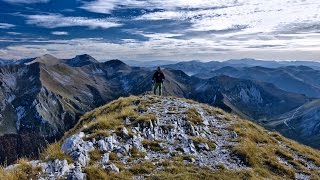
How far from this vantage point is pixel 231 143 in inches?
1183

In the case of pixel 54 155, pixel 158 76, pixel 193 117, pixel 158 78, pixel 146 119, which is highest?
pixel 158 76

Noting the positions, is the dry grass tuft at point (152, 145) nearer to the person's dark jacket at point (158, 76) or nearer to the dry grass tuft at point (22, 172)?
the dry grass tuft at point (22, 172)

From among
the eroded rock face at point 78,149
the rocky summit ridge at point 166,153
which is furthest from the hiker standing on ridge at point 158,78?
the eroded rock face at point 78,149

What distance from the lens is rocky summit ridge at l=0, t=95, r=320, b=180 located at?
19.2 meters

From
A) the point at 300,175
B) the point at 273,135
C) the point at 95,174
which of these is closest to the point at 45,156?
the point at 95,174

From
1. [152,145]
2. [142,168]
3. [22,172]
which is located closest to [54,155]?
[22,172]

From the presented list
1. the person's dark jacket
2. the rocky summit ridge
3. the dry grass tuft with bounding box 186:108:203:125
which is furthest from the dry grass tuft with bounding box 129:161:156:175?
the person's dark jacket

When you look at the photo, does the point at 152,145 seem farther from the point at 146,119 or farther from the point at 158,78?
the point at 158,78

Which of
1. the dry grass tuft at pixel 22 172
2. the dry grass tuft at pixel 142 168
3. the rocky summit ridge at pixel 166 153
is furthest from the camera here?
the dry grass tuft at pixel 142 168

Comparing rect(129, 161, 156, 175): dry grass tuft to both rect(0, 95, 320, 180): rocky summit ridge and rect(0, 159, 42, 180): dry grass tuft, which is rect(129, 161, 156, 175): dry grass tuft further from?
rect(0, 159, 42, 180): dry grass tuft

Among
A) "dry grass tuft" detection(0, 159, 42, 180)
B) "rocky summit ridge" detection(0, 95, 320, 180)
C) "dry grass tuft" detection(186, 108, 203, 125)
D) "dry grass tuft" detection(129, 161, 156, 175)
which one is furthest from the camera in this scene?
"dry grass tuft" detection(186, 108, 203, 125)

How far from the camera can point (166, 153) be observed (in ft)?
82.9

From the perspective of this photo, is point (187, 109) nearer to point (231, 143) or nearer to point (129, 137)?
point (231, 143)

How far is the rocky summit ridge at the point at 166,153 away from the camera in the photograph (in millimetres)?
19250
